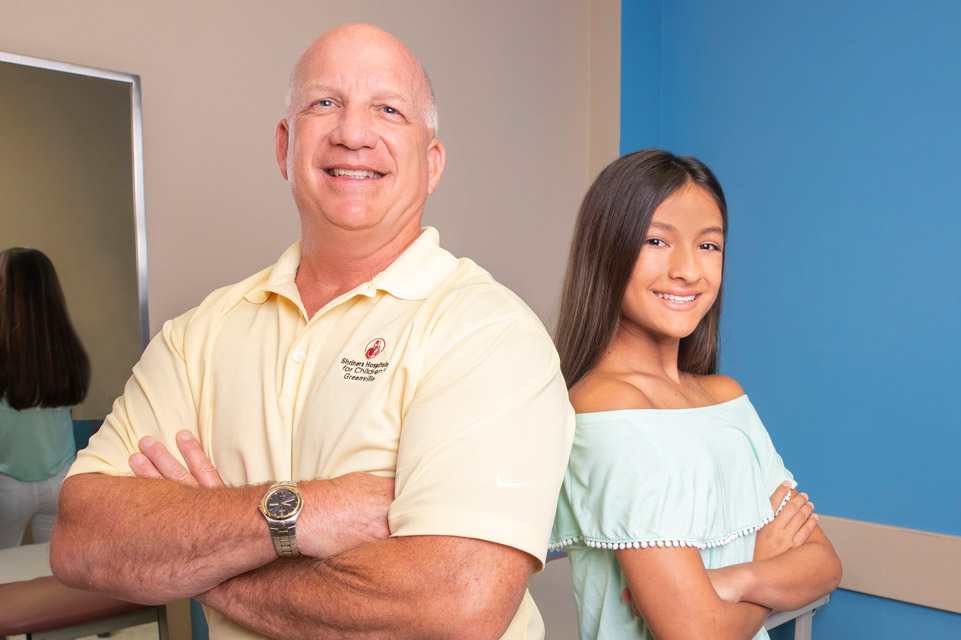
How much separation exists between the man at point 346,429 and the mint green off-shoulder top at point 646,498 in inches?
5.7

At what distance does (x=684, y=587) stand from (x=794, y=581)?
28 cm

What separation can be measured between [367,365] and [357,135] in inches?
14.9

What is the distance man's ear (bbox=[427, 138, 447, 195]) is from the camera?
4.97 ft

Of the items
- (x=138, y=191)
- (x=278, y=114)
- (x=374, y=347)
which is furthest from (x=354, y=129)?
(x=278, y=114)

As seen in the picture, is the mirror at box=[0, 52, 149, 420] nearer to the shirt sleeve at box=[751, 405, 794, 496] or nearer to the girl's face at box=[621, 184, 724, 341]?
the girl's face at box=[621, 184, 724, 341]

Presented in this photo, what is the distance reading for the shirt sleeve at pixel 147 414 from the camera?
1.33 meters

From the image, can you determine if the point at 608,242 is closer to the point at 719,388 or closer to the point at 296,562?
the point at 719,388

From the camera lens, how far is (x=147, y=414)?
1380 mm

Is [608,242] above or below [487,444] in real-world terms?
above

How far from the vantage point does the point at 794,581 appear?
1.42 metres

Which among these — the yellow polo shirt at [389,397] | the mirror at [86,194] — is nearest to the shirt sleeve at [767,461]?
the yellow polo shirt at [389,397]

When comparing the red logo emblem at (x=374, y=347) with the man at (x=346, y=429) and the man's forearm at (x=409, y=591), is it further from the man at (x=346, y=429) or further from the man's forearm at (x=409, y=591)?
the man's forearm at (x=409, y=591)

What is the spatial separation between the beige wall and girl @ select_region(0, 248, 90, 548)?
1.04 feet

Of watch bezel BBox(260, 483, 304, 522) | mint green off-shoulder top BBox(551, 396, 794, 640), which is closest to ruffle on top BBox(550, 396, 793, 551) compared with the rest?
mint green off-shoulder top BBox(551, 396, 794, 640)
